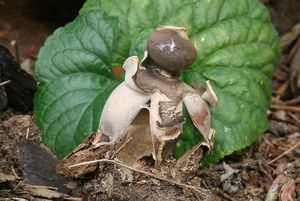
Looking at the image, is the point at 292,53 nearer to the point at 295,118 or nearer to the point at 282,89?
the point at 282,89

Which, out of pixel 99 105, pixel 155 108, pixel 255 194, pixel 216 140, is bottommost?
pixel 255 194

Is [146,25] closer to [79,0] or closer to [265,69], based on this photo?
[265,69]

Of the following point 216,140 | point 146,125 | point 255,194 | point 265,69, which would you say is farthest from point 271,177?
point 146,125

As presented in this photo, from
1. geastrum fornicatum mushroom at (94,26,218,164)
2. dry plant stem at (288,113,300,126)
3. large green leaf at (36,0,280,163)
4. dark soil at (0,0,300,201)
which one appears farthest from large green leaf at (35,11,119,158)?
dry plant stem at (288,113,300,126)

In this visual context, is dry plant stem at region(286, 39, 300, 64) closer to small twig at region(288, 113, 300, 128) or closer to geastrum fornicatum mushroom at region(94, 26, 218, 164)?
small twig at region(288, 113, 300, 128)

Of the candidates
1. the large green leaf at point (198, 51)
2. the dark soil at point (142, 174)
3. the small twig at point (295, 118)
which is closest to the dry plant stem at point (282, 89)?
the dark soil at point (142, 174)

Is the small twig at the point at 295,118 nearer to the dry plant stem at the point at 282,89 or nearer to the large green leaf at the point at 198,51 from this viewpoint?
the dry plant stem at the point at 282,89
